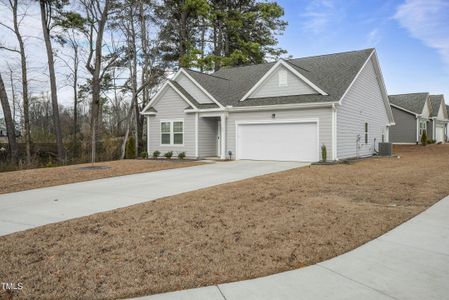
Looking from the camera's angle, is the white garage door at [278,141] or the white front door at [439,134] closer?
the white garage door at [278,141]

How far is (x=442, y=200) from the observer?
7926 millimetres

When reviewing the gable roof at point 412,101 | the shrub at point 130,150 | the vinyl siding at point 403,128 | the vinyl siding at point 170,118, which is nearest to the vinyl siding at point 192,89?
the vinyl siding at point 170,118

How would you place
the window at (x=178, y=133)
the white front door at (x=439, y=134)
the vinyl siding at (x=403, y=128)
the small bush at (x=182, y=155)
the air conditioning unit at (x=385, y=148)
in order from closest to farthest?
the small bush at (x=182, y=155), the window at (x=178, y=133), the air conditioning unit at (x=385, y=148), the vinyl siding at (x=403, y=128), the white front door at (x=439, y=134)

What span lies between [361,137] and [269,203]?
46.3 ft

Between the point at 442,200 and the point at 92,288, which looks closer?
the point at 92,288

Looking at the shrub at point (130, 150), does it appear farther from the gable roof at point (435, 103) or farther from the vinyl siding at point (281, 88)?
the gable roof at point (435, 103)

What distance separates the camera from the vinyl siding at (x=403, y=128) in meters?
31.5

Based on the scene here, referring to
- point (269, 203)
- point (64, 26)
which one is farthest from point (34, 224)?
point (64, 26)

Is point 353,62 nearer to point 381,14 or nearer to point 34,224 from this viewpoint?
point 381,14

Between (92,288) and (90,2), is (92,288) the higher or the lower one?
the lower one

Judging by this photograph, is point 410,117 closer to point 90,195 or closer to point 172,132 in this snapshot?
point 172,132

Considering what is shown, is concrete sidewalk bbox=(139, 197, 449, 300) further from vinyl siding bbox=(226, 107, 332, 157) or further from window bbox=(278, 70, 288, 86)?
window bbox=(278, 70, 288, 86)

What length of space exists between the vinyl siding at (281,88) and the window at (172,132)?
15.4ft

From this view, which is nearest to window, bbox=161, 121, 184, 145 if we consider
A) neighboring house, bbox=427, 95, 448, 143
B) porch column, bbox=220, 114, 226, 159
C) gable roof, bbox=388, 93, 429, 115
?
porch column, bbox=220, 114, 226, 159
